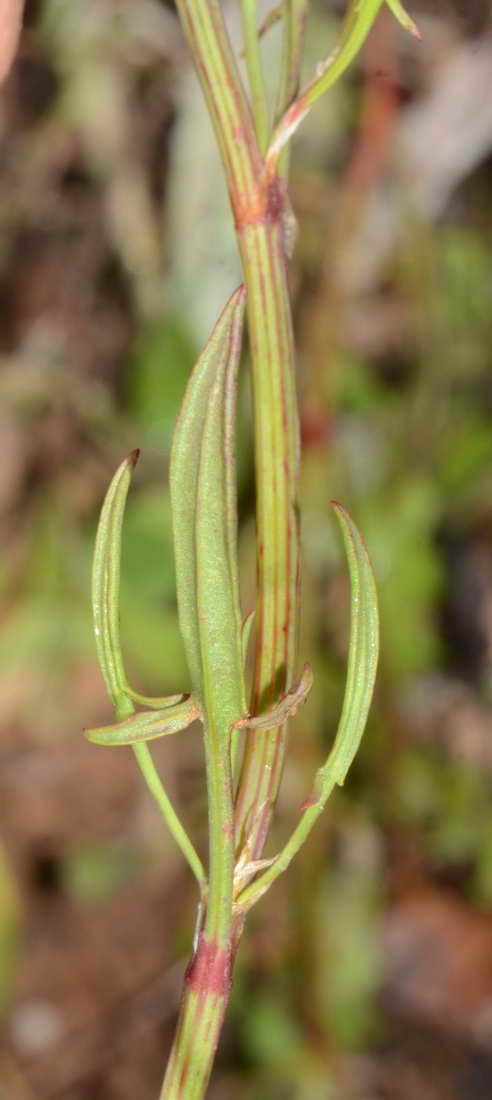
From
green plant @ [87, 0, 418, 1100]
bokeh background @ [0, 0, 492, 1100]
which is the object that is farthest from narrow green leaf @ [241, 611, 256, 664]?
bokeh background @ [0, 0, 492, 1100]

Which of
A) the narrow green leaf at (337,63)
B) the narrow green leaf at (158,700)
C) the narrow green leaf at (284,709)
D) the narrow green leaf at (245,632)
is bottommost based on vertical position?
Result: the narrow green leaf at (284,709)

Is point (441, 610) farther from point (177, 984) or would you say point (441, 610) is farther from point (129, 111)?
point (129, 111)

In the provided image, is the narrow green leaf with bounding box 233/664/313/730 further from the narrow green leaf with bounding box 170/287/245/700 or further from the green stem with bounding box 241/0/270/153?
the green stem with bounding box 241/0/270/153

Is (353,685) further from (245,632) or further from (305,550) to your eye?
(305,550)

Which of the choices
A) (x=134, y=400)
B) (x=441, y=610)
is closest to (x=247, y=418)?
(x=134, y=400)

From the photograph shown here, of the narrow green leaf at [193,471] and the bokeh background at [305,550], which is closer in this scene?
the narrow green leaf at [193,471]

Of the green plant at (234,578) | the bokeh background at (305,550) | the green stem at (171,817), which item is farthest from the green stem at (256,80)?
the bokeh background at (305,550)

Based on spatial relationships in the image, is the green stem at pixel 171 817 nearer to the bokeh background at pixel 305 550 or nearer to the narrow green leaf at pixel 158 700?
the narrow green leaf at pixel 158 700

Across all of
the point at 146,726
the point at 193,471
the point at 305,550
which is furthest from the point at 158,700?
the point at 305,550
